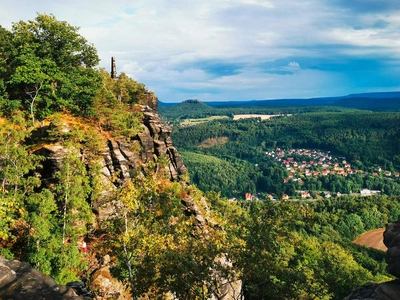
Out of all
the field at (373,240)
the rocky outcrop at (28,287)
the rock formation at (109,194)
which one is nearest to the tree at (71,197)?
the rock formation at (109,194)

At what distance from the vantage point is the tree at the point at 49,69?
135 ft

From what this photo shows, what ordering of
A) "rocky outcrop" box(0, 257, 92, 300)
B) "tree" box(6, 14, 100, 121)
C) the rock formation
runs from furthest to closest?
"tree" box(6, 14, 100, 121), the rock formation, "rocky outcrop" box(0, 257, 92, 300)

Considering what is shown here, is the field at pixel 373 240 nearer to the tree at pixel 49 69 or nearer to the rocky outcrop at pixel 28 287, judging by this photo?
the tree at pixel 49 69

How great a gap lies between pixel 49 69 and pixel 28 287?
116 feet

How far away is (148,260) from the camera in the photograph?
19.5 m

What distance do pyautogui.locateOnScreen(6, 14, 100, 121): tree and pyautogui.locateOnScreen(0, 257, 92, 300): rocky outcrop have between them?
29686 millimetres

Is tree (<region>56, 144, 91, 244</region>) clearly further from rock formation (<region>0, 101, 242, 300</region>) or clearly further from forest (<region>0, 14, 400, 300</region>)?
rock formation (<region>0, 101, 242, 300</region>)

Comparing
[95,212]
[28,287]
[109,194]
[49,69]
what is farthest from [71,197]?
[49,69]

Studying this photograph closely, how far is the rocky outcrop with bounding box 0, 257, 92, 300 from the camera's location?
47.2 ft

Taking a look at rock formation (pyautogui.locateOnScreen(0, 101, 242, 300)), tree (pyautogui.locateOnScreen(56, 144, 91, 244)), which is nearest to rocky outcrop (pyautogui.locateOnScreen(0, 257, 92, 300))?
rock formation (pyautogui.locateOnScreen(0, 101, 242, 300))

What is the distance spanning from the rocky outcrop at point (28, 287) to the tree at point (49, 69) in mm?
29686

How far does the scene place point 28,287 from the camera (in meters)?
14.9

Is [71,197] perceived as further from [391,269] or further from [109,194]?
[391,269]

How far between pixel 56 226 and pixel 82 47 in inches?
1256
